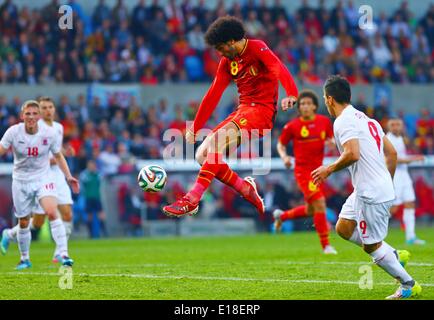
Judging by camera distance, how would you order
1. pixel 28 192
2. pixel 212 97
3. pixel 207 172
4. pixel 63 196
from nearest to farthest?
1. pixel 207 172
2. pixel 212 97
3. pixel 28 192
4. pixel 63 196

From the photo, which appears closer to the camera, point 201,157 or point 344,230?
point 344,230

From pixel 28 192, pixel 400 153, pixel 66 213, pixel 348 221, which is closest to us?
pixel 348 221

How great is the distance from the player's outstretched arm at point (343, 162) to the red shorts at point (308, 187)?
7.18m

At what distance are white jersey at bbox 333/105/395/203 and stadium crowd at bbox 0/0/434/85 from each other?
61.0 ft

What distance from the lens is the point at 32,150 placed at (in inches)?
566

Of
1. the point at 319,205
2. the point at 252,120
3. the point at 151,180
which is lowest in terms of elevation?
the point at 319,205

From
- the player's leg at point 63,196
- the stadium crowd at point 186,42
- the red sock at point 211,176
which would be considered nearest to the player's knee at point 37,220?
the player's leg at point 63,196

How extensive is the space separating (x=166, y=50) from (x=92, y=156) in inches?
243

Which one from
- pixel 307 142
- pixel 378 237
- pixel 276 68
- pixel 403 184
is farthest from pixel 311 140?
pixel 378 237

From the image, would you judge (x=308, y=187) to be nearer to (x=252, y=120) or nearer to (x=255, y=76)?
(x=255, y=76)

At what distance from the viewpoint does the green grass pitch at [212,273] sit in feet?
33.2

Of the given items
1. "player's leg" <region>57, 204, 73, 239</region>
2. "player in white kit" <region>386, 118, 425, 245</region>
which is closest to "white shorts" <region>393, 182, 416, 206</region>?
"player in white kit" <region>386, 118, 425, 245</region>

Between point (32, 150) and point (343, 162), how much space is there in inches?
→ 253
